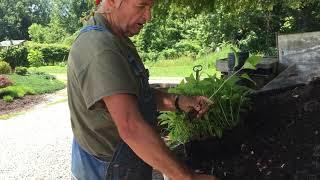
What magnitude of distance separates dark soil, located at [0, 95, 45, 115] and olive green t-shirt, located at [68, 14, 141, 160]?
13.9m

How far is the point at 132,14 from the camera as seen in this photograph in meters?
1.88

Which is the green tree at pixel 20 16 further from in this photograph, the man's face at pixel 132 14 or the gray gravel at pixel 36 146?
the man's face at pixel 132 14

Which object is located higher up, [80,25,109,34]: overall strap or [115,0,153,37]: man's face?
[115,0,153,37]: man's face

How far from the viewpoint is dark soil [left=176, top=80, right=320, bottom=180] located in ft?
9.52

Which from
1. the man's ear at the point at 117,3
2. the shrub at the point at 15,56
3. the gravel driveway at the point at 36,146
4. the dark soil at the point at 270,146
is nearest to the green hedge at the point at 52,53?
the shrub at the point at 15,56

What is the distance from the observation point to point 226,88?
359 centimetres

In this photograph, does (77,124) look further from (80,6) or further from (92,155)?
(80,6)

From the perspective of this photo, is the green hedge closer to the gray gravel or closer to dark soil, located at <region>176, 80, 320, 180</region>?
the gray gravel

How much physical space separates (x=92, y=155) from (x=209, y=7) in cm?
770

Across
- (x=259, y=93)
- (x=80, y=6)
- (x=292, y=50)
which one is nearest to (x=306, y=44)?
(x=292, y=50)

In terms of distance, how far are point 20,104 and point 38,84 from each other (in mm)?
5094

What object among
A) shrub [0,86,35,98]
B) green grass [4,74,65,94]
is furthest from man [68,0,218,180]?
green grass [4,74,65,94]

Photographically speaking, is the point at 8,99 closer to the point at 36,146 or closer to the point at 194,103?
the point at 36,146

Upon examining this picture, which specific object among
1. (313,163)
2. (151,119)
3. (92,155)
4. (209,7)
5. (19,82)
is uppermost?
(209,7)
